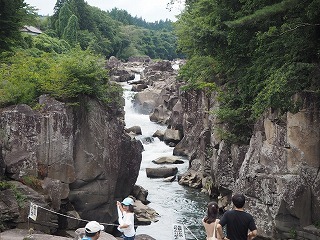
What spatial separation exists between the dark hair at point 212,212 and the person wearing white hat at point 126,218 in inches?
80.3

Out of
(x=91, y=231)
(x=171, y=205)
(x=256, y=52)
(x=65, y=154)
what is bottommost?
(x=171, y=205)

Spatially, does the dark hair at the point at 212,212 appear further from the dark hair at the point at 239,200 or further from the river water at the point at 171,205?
the river water at the point at 171,205

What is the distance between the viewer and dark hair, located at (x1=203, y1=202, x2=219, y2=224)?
8.01m

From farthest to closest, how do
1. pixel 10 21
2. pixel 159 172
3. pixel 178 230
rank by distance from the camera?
pixel 159 172 < pixel 10 21 < pixel 178 230

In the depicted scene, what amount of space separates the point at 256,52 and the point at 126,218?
Answer: 11476mm

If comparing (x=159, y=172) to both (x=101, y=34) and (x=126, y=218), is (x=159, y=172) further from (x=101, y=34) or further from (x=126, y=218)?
(x=101, y=34)

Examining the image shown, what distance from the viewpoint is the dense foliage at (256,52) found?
15922 millimetres

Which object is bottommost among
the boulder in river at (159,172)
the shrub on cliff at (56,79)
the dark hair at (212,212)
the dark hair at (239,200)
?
the boulder in river at (159,172)

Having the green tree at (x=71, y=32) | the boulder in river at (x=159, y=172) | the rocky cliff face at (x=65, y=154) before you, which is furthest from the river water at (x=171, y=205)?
the green tree at (x=71, y=32)

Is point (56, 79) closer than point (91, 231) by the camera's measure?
No

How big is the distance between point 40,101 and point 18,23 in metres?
5.92

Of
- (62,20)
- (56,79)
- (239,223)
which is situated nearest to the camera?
(239,223)

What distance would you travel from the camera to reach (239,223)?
768cm

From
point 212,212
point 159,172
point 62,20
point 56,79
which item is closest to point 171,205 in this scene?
point 159,172
